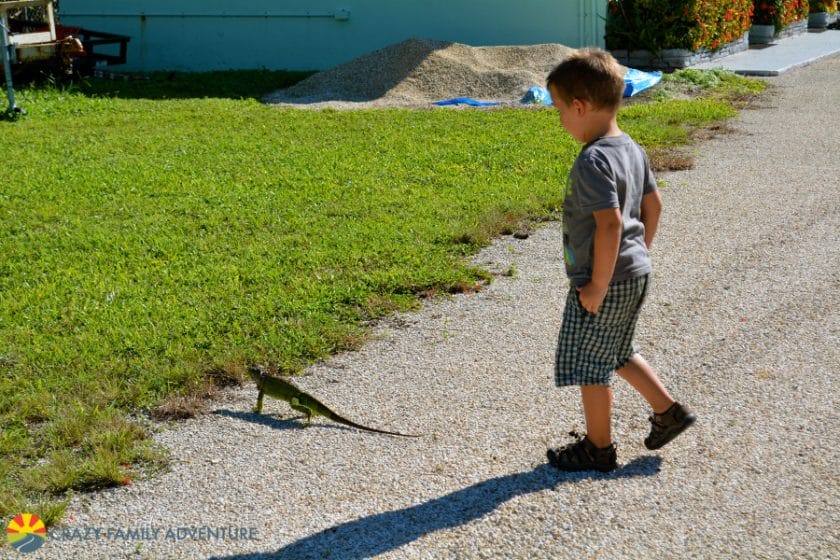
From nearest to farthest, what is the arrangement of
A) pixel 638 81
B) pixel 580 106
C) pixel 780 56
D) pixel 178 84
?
pixel 580 106, pixel 638 81, pixel 178 84, pixel 780 56

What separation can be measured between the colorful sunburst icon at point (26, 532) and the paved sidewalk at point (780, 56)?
48.8 feet

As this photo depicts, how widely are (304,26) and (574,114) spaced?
→ 16123 millimetres

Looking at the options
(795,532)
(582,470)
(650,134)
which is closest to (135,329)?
(582,470)

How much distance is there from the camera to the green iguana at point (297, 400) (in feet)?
13.5

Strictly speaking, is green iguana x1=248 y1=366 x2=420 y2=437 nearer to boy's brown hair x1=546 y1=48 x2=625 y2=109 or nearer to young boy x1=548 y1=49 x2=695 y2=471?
young boy x1=548 y1=49 x2=695 y2=471

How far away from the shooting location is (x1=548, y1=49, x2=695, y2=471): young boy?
3299 mm

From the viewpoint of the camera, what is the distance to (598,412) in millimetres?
3611

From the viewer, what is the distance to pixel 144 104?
45.3 feet

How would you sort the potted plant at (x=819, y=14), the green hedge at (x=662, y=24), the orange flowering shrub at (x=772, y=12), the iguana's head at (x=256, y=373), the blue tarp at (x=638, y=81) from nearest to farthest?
the iguana's head at (x=256, y=373)
the blue tarp at (x=638, y=81)
the green hedge at (x=662, y=24)
the orange flowering shrub at (x=772, y=12)
the potted plant at (x=819, y=14)

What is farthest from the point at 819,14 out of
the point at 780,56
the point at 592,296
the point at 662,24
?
the point at 592,296

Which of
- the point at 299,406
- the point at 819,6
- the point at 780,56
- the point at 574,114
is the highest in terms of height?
the point at 819,6

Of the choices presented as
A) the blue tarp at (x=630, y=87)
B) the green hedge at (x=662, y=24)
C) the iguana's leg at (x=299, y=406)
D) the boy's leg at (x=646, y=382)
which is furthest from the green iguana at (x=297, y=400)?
the green hedge at (x=662, y=24)

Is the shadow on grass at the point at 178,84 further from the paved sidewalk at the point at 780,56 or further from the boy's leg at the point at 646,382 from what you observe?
the boy's leg at the point at 646,382

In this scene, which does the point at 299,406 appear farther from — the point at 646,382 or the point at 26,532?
the point at 646,382
